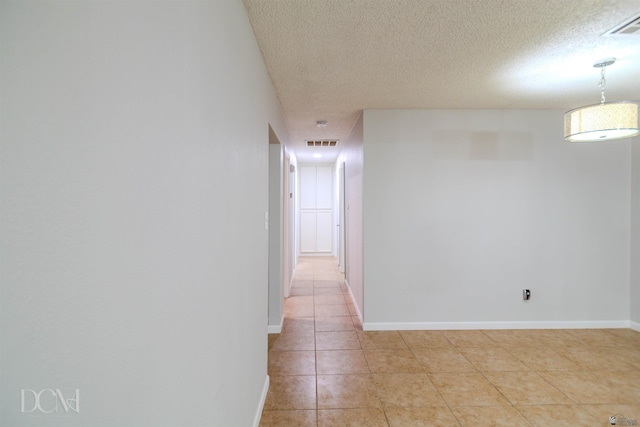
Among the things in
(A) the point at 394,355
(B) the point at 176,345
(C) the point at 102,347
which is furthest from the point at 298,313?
(C) the point at 102,347

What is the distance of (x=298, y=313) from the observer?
4152 mm

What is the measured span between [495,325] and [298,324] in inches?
90.4

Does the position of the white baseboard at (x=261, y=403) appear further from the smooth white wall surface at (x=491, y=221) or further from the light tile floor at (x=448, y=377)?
the smooth white wall surface at (x=491, y=221)

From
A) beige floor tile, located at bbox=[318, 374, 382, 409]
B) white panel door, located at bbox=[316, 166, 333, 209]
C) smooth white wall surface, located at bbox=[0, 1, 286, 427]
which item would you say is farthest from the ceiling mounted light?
white panel door, located at bbox=[316, 166, 333, 209]

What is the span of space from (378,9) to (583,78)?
7.17 ft

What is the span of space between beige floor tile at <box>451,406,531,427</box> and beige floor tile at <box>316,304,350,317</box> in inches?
80.9

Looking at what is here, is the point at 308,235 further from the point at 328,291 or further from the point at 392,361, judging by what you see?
the point at 392,361

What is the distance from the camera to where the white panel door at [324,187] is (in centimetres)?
847

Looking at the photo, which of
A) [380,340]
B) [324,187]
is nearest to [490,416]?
[380,340]

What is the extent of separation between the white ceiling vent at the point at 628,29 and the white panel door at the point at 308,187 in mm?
6784

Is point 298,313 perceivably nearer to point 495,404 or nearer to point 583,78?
point 495,404

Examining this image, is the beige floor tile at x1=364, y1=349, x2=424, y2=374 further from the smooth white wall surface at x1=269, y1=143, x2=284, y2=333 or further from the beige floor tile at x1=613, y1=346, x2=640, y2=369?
the beige floor tile at x1=613, y1=346, x2=640, y2=369

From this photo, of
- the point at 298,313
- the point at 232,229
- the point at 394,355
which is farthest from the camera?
the point at 298,313

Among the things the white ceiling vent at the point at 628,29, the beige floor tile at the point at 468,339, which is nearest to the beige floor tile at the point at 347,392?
the beige floor tile at the point at 468,339
